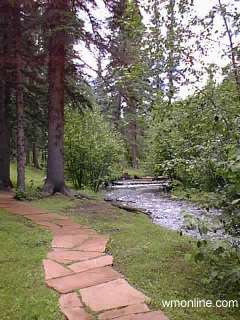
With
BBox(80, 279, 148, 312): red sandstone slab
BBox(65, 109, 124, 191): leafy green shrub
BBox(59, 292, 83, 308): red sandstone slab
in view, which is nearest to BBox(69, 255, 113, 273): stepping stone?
BBox(80, 279, 148, 312): red sandstone slab

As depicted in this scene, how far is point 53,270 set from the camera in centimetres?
396

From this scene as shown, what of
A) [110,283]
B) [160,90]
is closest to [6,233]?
[110,283]

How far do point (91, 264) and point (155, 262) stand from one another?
71cm

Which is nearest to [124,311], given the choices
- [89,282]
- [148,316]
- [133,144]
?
[148,316]

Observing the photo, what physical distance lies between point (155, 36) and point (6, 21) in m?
7.37

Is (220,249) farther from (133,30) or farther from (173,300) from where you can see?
(133,30)

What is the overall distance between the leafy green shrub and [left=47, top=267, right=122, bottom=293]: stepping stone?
10.8 m

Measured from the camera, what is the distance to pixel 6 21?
10219 millimetres

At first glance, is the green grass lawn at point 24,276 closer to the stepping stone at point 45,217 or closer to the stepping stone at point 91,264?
the stepping stone at point 91,264

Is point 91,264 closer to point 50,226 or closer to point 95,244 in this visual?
point 95,244

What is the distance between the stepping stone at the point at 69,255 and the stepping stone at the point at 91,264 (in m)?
0.12

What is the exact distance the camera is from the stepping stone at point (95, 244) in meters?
4.80

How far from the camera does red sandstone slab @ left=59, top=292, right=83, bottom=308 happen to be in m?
3.09

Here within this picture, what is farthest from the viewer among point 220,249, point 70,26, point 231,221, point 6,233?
point 70,26
